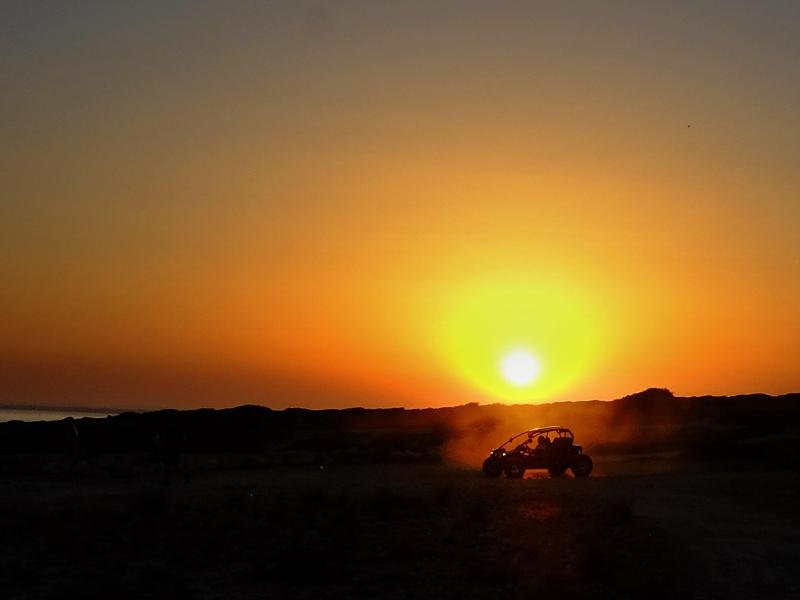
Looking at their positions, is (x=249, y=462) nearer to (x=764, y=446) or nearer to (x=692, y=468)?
(x=692, y=468)

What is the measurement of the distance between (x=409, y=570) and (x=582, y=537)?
450 centimetres

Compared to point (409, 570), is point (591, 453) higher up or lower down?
higher up

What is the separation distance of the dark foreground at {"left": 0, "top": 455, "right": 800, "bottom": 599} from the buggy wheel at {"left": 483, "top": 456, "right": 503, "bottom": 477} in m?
6.30

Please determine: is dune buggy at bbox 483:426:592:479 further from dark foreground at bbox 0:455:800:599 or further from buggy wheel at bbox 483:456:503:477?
dark foreground at bbox 0:455:800:599

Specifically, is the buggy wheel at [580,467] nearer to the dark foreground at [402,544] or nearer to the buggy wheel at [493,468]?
the buggy wheel at [493,468]

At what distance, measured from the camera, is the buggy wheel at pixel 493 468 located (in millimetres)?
39500

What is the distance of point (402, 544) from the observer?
68.2 feet

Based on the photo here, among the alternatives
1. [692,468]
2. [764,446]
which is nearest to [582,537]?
[692,468]

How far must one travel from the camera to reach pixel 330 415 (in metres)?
103

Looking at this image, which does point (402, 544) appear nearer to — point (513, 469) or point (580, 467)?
point (513, 469)

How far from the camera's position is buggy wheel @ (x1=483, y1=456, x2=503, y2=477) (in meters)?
39.5

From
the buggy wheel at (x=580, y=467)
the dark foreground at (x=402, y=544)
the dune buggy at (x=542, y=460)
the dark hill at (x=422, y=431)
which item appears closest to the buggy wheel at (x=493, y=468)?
the dune buggy at (x=542, y=460)

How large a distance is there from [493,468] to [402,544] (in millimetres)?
19218

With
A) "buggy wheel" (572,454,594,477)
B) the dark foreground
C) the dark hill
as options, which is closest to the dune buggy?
"buggy wheel" (572,454,594,477)
